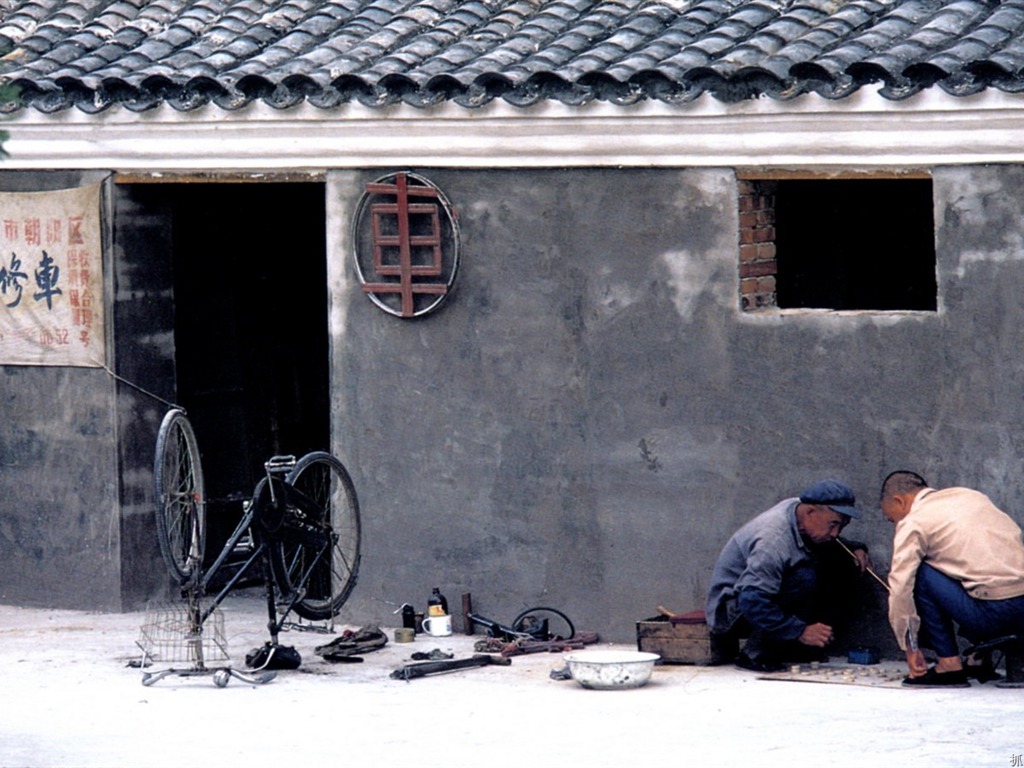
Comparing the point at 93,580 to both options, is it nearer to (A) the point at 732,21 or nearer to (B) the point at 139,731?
(B) the point at 139,731

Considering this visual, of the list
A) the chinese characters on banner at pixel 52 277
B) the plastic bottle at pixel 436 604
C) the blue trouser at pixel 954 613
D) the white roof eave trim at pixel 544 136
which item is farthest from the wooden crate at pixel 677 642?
the chinese characters on banner at pixel 52 277

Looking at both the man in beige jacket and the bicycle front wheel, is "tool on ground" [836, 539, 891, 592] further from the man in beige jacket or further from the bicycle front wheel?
the bicycle front wheel

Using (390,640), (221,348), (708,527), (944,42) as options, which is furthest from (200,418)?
(944,42)

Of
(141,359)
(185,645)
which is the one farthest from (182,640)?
(141,359)

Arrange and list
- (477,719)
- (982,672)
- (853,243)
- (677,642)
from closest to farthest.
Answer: (477,719) < (982,672) < (677,642) < (853,243)

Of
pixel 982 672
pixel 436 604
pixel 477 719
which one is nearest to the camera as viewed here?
pixel 477 719

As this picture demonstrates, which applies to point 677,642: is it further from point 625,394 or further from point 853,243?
point 853,243

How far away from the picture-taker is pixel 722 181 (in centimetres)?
1075

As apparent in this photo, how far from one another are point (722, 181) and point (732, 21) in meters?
0.86

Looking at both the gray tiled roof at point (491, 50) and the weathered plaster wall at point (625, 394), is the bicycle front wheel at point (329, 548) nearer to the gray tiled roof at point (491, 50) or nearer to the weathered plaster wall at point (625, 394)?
the weathered plaster wall at point (625, 394)

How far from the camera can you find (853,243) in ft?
42.9

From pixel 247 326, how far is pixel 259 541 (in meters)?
3.45

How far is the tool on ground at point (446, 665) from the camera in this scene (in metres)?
10.4

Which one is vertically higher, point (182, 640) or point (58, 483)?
point (58, 483)
